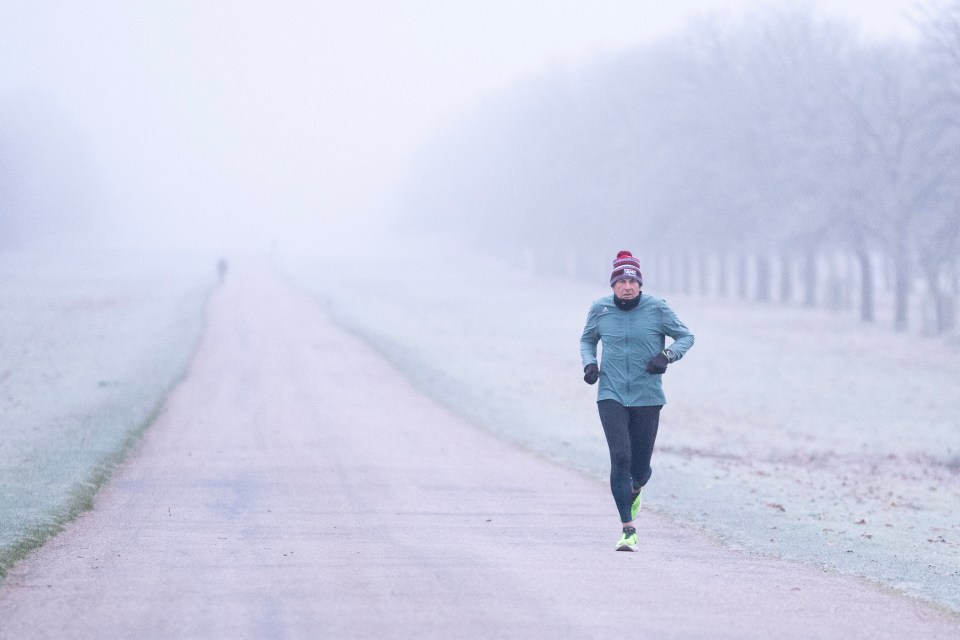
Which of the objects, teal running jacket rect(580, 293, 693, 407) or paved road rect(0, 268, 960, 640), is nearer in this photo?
paved road rect(0, 268, 960, 640)

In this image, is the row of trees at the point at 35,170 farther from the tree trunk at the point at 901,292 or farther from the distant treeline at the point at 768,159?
the tree trunk at the point at 901,292

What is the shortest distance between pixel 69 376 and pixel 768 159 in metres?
32.4

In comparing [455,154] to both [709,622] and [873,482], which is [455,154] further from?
[709,622]

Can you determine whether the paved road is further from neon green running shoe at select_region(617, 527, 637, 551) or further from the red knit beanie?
the red knit beanie

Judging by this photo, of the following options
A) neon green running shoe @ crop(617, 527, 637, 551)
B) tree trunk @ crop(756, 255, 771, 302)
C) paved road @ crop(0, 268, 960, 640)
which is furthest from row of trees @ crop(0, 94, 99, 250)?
tree trunk @ crop(756, 255, 771, 302)

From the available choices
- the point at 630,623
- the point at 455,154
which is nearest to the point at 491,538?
the point at 630,623

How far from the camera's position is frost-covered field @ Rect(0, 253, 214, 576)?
34.9 feet

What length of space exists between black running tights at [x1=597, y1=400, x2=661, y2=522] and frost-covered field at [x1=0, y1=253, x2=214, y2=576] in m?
4.32

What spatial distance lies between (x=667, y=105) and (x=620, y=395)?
46121 millimetres

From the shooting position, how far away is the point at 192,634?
5.95m

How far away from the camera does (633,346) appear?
28.0ft

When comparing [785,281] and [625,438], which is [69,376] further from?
[785,281]

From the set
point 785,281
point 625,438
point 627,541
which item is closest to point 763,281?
point 785,281

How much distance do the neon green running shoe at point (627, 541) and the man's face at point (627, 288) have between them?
1.74m
